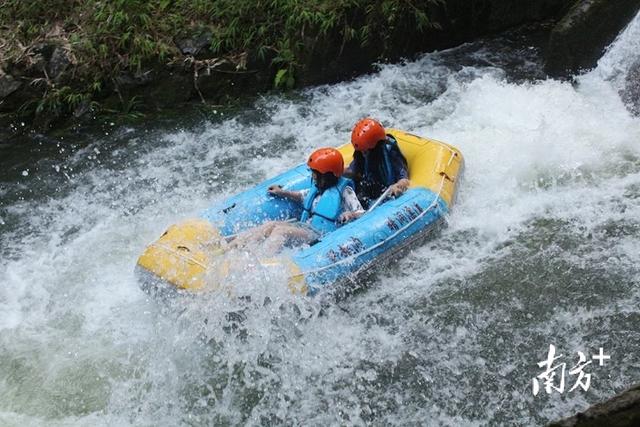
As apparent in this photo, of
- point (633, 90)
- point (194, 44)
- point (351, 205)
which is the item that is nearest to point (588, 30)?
point (633, 90)

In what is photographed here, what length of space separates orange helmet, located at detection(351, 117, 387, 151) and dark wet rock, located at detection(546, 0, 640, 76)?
3.29 meters

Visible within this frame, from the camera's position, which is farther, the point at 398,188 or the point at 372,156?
the point at 372,156

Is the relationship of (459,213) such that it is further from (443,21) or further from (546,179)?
(443,21)

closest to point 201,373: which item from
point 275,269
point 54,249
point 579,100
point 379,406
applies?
point 275,269

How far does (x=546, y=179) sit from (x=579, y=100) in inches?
63.6

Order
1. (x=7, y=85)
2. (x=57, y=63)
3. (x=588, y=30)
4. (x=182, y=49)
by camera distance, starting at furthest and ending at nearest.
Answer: (x=182, y=49) < (x=57, y=63) < (x=7, y=85) < (x=588, y=30)

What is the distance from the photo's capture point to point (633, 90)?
7.77 metres

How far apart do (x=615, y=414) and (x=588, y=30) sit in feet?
21.3

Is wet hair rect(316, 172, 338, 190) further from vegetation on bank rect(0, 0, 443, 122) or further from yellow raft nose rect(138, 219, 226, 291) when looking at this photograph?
vegetation on bank rect(0, 0, 443, 122)

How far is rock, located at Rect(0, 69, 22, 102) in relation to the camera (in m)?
8.62

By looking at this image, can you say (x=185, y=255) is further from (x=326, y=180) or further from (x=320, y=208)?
(x=326, y=180)

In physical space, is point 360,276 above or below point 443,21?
below

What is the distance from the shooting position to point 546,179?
22.2 ft

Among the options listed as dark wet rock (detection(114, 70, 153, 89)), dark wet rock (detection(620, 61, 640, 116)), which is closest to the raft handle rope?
dark wet rock (detection(620, 61, 640, 116))
